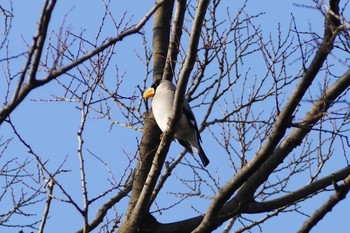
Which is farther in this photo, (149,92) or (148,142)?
(149,92)

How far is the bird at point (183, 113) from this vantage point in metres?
5.73

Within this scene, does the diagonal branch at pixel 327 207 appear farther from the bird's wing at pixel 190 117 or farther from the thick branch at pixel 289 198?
the bird's wing at pixel 190 117

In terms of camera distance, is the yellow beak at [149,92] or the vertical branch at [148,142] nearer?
the vertical branch at [148,142]

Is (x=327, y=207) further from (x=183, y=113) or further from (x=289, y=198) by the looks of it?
(x=183, y=113)

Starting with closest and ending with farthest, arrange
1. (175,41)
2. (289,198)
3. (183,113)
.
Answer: (289,198) → (175,41) → (183,113)

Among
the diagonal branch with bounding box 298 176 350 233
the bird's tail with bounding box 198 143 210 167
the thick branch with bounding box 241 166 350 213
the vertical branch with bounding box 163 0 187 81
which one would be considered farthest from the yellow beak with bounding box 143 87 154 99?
the diagonal branch with bounding box 298 176 350 233

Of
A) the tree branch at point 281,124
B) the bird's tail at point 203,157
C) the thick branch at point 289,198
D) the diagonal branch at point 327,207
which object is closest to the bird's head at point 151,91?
the bird's tail at point 203,157

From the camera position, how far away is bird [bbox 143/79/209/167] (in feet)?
18.8

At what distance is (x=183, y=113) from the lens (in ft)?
18.5

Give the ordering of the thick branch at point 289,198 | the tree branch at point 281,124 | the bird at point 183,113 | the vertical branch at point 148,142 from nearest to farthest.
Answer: the tree branch at point 281,124 < the thick branch at point 289,198 < the vertical branch at point 148,142 < the bird at point 183,113

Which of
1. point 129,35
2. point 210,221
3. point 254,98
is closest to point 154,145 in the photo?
point 254,98

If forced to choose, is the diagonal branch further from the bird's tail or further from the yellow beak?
the yellow beak

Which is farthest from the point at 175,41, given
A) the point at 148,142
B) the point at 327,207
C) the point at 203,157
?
the point at 327,207

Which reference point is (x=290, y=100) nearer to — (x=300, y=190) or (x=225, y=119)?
(x=300, y=190)
